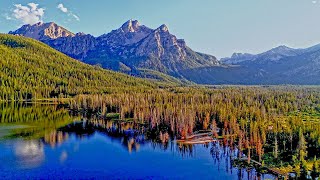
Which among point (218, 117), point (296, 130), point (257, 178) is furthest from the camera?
point (218, 117)

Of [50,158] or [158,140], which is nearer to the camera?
[50,158]

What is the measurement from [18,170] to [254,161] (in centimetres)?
7933

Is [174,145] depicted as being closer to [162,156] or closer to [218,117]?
[162,156]

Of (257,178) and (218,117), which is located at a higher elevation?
(218,117)

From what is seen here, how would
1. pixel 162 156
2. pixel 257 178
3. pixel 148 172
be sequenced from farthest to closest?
pixel 162 156 < pixel 148 172 < pixel 257 178

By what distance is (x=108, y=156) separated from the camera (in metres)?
132

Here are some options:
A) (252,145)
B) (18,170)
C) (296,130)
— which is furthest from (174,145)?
(18,170)

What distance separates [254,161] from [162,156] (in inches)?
1356

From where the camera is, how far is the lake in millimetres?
106625

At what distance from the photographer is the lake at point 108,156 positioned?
350 ft

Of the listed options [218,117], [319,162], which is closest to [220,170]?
[319,162]

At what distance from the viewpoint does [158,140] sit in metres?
158

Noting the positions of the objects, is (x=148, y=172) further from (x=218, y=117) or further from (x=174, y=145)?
(x=218, y=117)

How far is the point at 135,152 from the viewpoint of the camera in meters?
137
